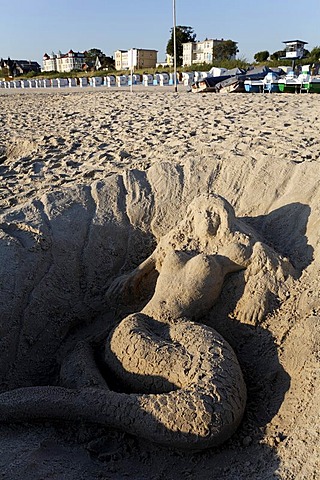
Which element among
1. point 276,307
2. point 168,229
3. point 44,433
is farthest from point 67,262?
point 276,307

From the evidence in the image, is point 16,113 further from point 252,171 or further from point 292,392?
point 292,392

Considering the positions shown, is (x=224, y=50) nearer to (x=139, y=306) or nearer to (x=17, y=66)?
(x=17, y=66)

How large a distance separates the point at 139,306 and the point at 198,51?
44.7 meters

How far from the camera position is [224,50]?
42.9 m

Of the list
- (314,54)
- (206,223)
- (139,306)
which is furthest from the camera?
(314,54)

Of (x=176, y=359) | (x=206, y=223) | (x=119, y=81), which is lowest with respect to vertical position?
(x=176, y=359)

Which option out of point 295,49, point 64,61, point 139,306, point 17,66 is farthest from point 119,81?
point 64,61

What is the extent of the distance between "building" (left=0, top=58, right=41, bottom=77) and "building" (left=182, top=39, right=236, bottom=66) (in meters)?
16.1

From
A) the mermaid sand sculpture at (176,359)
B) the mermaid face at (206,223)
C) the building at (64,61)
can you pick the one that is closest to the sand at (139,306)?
the mermaid sand sculpture at (176,359)

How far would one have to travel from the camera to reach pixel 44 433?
2.24 m

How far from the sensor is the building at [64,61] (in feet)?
189

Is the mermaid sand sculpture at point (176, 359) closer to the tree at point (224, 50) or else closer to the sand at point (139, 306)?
the sand at point (139, 306)

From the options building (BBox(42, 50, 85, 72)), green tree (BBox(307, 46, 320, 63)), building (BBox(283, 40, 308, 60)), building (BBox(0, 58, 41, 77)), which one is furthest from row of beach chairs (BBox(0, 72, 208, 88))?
building (BBox(42, 50, 85, 72))

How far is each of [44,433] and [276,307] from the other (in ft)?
4.68
